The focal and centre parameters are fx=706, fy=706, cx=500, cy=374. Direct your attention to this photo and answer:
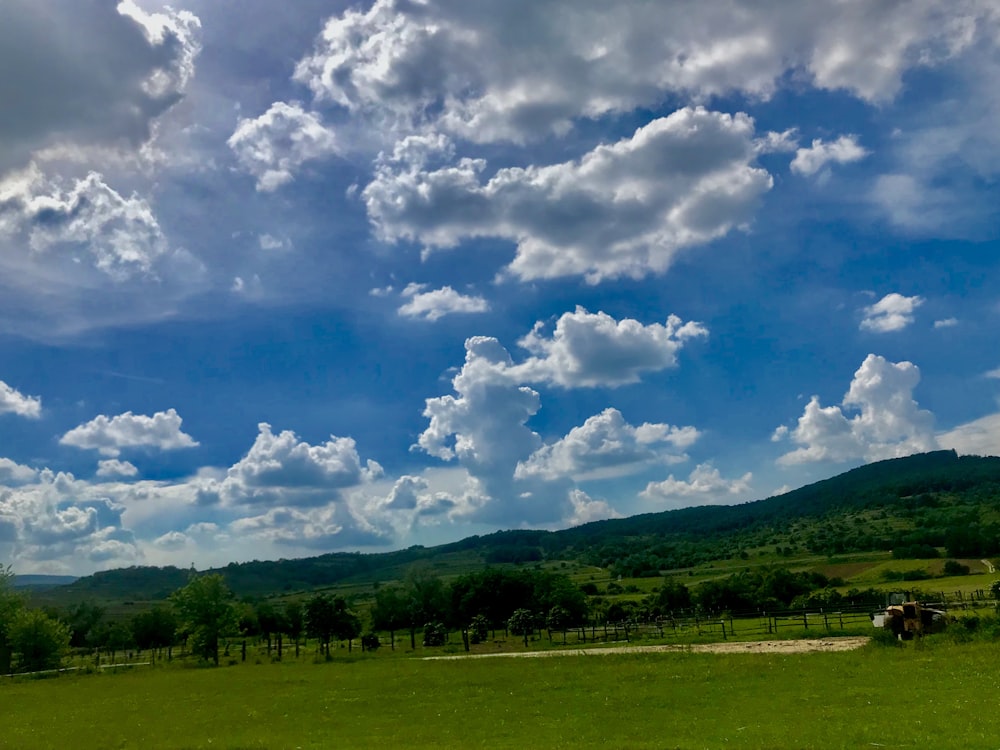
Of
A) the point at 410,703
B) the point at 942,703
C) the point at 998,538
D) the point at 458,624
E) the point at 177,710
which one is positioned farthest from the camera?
the point at 998,538

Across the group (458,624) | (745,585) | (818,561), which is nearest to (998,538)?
(818,561)

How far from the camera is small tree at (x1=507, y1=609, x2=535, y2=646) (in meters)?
86.7

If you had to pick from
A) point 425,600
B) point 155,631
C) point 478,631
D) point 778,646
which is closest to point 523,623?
point 478,631

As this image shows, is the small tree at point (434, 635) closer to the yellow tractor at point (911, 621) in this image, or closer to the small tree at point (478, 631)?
the small tree at point (478, 631)

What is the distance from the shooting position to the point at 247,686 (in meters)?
46.8

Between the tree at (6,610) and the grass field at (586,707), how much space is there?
39866mm

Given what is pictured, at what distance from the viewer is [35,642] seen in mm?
78875

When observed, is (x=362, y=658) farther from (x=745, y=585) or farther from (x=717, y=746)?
(x=745, y=585)

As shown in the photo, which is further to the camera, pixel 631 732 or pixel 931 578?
pixel 931 578

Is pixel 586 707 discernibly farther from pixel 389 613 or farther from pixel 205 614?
pixel 389 613

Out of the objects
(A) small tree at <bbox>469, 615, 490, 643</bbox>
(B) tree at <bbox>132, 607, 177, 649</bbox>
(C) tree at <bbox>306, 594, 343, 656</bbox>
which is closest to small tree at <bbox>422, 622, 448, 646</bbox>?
(A) small tree at <bbox>469, 615, 490, 643</bbox>

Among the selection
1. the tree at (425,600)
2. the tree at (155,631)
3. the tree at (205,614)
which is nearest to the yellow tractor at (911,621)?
the tree at (205,614)

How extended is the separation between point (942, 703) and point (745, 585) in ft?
309

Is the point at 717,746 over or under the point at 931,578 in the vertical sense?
over
